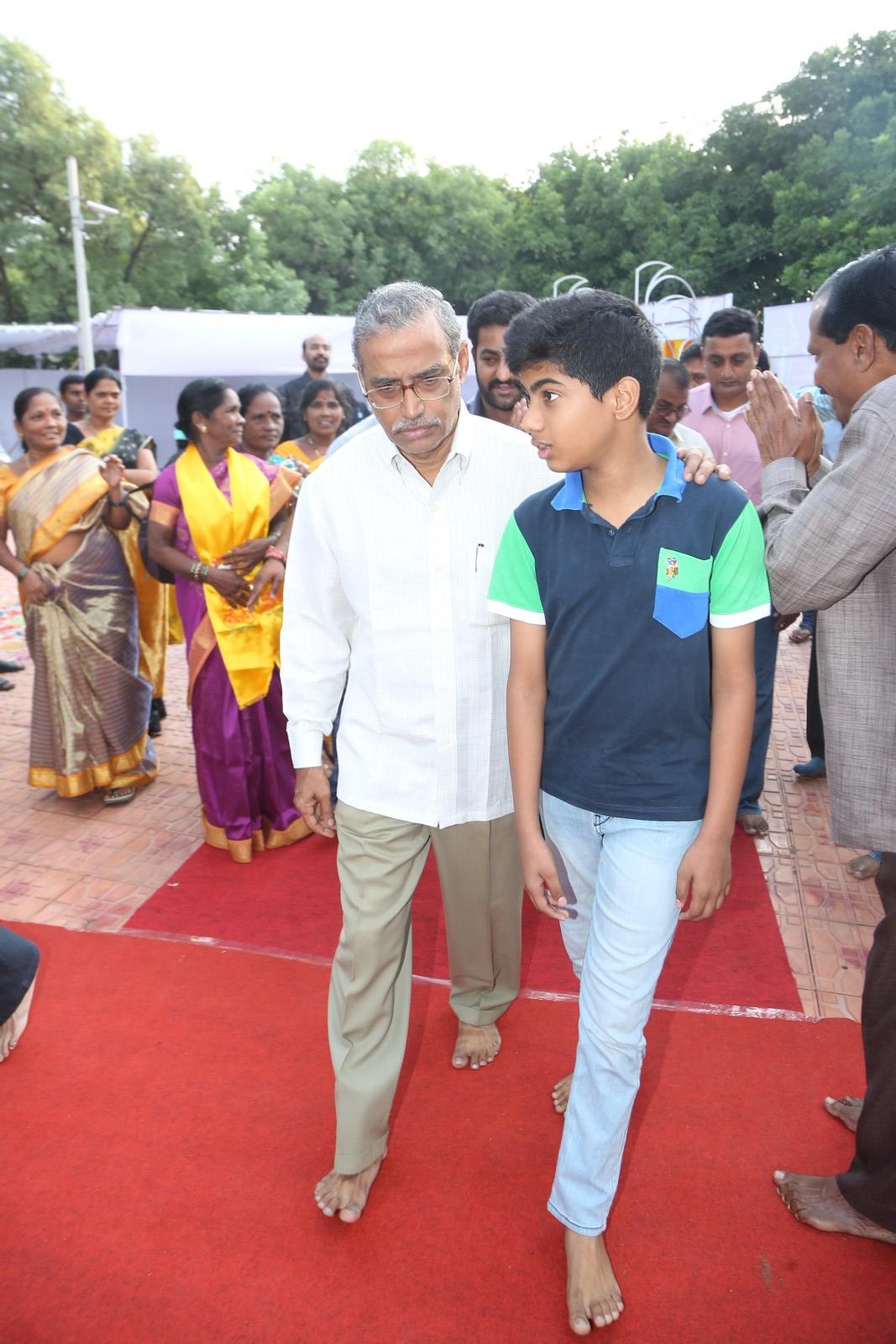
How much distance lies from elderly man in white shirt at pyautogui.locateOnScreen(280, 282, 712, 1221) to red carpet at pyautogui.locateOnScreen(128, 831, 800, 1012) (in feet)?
3.34

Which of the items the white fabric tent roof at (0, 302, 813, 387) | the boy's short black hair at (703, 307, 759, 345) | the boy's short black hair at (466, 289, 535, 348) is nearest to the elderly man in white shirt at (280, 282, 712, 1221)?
the boy's short black hair at (466, 289, 535, 348)

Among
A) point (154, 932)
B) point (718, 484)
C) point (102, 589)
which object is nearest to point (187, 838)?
point (154, 932)

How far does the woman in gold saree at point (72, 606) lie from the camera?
457 centimetres

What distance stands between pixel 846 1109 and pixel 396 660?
62.5 inches

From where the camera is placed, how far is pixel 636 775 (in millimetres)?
1856

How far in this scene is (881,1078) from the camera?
1991 millimetres

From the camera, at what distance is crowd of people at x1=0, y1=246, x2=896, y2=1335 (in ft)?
5.89

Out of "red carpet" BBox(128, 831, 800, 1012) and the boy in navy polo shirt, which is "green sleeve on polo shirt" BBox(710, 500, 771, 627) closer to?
the boy in navy polo shirt

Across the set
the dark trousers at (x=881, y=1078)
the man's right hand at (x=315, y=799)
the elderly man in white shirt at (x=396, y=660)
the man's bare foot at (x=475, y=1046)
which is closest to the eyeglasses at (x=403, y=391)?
the elderly man in white shirt at (x=396, y=660)

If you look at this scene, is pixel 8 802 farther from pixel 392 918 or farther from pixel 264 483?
pixel 392 918

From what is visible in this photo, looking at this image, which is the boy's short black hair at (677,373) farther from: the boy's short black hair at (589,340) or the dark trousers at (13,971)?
the dark trousers at (13,971)

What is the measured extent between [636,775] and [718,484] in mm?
561

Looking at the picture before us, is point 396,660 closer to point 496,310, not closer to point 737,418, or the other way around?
point 496,310

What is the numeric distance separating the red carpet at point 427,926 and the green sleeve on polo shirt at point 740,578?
166cm
